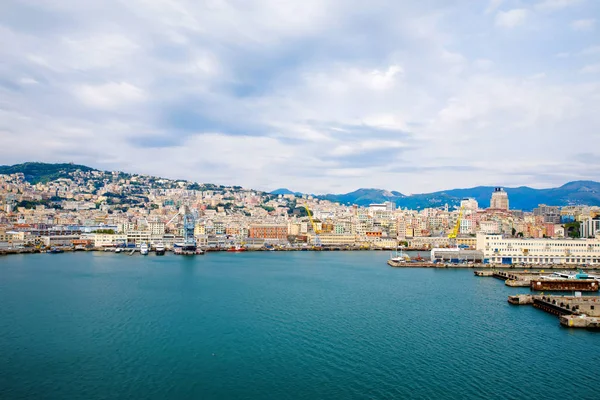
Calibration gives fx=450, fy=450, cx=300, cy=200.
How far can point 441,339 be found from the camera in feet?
25.3

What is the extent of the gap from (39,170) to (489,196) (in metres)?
104

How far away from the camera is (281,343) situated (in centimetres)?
745

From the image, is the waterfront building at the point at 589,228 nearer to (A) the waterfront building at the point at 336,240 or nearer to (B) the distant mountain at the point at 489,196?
(A) the waterfront building at the point at 336,240

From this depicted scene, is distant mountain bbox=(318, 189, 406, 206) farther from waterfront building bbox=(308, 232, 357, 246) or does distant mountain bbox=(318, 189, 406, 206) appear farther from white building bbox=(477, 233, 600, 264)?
white building bbox=(477, 233, 600, 264)

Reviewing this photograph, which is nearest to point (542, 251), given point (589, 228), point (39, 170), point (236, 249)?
point (589, 228)

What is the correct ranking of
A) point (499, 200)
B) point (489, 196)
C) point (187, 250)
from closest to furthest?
1. point (187, 250)
2. point (499, 200)
3. point (489, 196)

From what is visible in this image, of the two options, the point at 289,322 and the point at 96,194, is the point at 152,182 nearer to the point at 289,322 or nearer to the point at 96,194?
the point at 96,194

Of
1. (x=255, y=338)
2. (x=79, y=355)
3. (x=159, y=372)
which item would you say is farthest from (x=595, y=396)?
(x=79, y=355)

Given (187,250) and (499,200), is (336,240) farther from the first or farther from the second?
(499,200)

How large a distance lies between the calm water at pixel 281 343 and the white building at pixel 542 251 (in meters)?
6.12

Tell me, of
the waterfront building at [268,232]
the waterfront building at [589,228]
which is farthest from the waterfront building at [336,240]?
the waterfront building at [589,228]

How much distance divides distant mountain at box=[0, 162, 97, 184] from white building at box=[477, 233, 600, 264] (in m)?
54.8

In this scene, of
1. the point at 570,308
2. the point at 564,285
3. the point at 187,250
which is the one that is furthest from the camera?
the point at 187,250

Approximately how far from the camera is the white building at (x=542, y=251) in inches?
724
